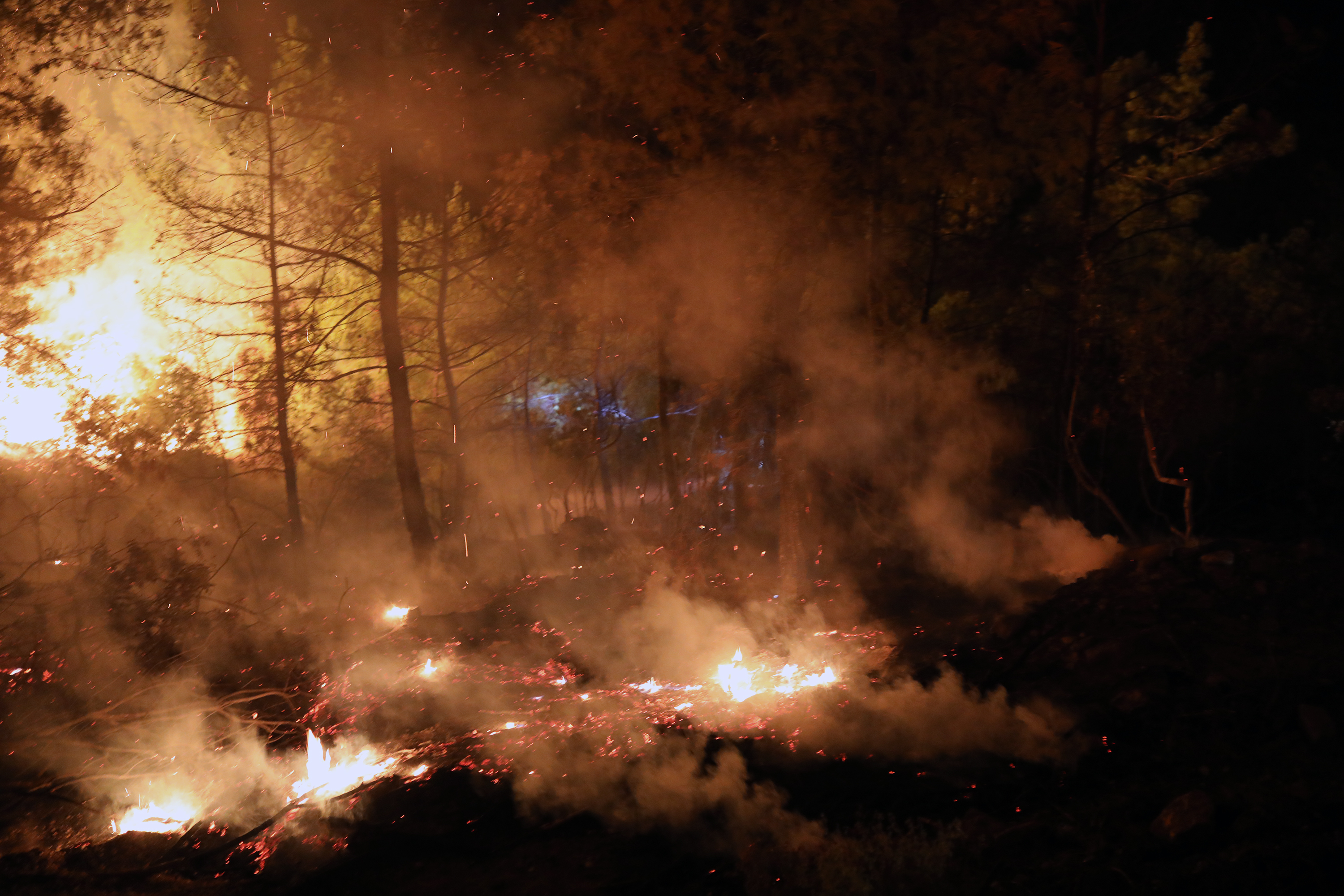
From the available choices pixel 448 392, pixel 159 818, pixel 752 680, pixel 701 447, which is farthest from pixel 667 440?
pixel 159 818

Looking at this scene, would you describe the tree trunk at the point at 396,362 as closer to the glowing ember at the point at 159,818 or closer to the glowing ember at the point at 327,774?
the glowing ember at the point at 327,774

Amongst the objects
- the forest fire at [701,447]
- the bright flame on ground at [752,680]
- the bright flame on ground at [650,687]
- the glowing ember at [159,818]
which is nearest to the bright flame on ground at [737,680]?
the bright flame on ground at [752,680]

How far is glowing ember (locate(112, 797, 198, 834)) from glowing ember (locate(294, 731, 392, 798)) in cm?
83

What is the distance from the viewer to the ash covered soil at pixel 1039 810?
449cm

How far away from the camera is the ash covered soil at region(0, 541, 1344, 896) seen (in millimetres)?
4488

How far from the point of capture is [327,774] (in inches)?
272

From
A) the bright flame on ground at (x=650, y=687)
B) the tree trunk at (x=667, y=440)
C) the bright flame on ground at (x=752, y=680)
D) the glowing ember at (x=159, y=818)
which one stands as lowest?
the glowing ember at (x=159, y=818)

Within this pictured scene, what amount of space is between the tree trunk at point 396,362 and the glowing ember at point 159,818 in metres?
5.77

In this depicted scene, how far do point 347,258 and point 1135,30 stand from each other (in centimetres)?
1106

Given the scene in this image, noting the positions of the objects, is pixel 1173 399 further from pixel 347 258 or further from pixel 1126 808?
pixel 347 258

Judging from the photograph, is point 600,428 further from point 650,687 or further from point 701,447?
point 650,687

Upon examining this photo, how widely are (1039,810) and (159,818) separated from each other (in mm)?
6365

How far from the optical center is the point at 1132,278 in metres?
14.4

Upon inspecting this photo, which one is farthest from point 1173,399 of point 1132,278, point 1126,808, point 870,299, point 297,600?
point 297,600
